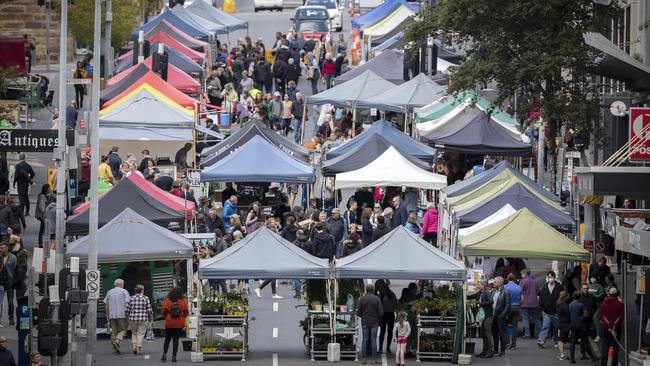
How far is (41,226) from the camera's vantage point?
39875 millimetres

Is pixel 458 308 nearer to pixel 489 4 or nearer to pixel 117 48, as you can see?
pixel 489 4

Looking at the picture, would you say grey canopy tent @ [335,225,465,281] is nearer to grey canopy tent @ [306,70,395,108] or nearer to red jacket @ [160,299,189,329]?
red jacket @ [160,299,189,329]

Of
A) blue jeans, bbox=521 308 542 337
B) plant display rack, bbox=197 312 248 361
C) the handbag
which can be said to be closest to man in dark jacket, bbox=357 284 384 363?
the handbag

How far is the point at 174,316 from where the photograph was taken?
29.9m

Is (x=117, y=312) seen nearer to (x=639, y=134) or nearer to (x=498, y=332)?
(x=498, y=332)

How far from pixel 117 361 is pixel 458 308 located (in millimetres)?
6114

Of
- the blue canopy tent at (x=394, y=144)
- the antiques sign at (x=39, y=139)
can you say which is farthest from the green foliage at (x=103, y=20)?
the antiques sign at (x=39, y=139)

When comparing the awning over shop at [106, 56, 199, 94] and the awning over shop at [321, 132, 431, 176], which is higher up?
the awning over shop at [106, 56, 199, 94]

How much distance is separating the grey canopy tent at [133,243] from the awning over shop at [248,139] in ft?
31.7

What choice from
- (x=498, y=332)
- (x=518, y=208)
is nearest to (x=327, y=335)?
(x=498, y=332)

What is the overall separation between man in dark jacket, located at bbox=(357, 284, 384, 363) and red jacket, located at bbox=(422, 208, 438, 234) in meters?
8.66

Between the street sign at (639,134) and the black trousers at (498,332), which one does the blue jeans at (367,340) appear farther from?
the street sign at (639,134)

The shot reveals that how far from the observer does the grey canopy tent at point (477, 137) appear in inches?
1702

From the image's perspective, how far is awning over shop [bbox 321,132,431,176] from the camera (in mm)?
41188
